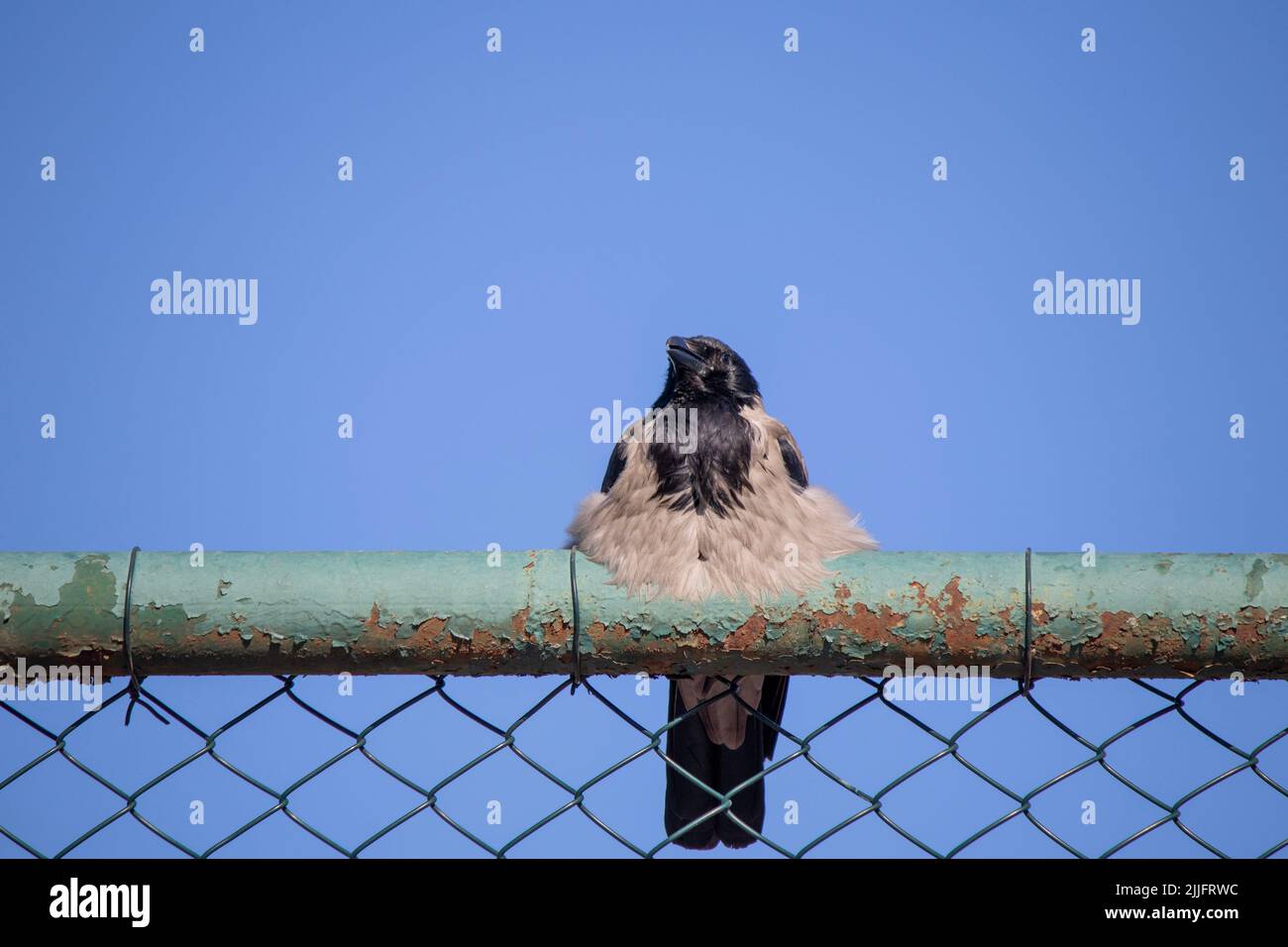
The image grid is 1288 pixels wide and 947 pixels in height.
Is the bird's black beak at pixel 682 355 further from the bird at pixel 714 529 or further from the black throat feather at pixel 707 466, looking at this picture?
the black throat feather at pixel 707 466

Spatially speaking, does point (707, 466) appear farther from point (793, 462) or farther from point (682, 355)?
point (682, 355)

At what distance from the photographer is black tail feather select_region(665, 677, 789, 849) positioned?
313cm

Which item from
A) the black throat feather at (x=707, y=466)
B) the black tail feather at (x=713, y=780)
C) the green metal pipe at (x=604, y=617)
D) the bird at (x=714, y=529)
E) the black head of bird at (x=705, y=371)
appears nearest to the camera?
the green metal pipe at (x=604, y=617)

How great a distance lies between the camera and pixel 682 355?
4.61m

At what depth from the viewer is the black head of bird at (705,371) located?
4520mm

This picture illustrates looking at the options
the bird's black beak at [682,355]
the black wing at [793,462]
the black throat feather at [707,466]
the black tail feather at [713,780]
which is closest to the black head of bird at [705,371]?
the bird's black beak at [682,355]

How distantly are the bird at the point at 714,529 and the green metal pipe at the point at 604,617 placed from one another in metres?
0.23

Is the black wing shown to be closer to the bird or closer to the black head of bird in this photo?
the bird

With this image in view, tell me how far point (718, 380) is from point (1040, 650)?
9.64 feet

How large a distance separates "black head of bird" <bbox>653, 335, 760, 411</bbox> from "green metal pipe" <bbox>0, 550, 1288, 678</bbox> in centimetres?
274

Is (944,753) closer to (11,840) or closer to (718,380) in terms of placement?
(11,840)

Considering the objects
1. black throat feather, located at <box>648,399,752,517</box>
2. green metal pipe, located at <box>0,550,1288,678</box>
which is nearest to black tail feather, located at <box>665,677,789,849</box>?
black throat feather, located at <box>648,399,752,517</box>

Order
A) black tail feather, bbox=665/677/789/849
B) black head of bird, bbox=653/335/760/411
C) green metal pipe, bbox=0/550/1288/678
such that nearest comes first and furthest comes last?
green metal pipe, bbox=0/550/1288/678
black tail feather, bbox=665/677/789/849
black head of bird, bbox=653/335/760/411
